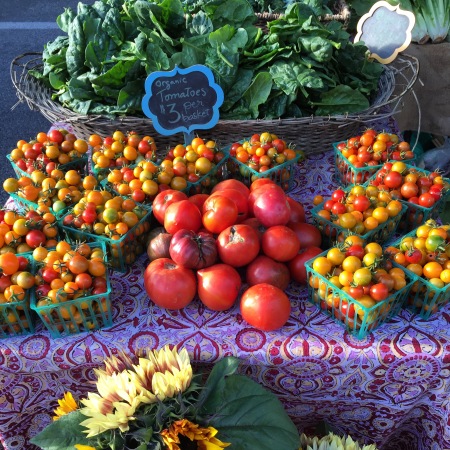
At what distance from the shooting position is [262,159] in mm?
1660

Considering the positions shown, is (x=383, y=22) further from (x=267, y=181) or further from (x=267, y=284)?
(x=267, y=284)

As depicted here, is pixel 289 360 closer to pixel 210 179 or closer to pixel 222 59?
pixel 210 179

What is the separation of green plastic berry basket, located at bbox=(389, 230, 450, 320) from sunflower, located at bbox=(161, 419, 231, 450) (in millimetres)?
631

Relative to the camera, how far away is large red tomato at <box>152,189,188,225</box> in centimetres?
143

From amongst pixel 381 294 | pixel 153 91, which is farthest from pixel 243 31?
pixel 381 294

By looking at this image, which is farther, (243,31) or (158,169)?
(243,31)

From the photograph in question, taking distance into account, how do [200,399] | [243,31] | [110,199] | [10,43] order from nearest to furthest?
[200,399] → [110,199] → [243,31] → [10,43]

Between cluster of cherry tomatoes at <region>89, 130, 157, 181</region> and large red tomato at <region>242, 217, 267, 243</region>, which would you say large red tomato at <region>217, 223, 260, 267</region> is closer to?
large red tomato at <region>242, 217, 267, 243</region>

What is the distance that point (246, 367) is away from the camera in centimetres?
127

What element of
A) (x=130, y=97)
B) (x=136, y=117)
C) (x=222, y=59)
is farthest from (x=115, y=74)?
(x=222, y=59)

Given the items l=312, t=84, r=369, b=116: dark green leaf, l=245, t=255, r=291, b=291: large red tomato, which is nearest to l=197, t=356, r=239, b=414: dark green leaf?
l=245, t=255, r=291, b=291: large red tomato

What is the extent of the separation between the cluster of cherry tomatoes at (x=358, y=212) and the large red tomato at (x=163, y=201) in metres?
0.43

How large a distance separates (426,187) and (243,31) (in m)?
1.11

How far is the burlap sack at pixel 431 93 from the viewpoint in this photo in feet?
9.36
